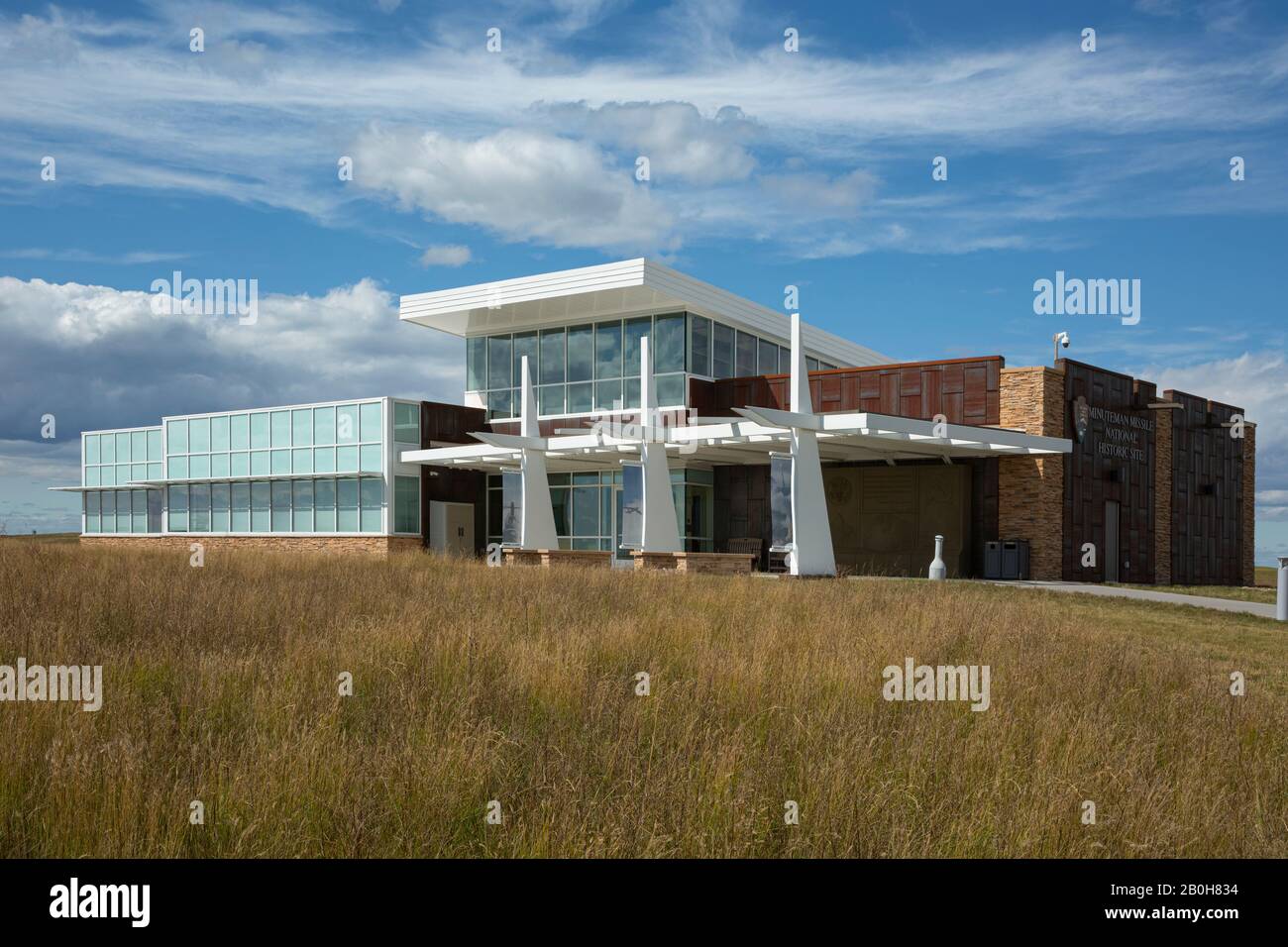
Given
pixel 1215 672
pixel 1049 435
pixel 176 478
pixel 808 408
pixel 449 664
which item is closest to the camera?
pixel 449 664

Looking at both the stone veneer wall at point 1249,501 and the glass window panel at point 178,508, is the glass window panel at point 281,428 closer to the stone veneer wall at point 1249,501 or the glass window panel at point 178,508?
the glass window panel at point 178,508

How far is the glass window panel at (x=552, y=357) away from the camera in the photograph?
111 ft

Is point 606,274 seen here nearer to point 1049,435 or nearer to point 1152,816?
point 1049,435

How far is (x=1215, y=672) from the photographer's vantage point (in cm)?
1036

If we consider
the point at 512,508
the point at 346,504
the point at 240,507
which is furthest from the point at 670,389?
the point at 240,507

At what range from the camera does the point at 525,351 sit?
3497cm

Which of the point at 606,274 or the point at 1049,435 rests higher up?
the point at 606,274

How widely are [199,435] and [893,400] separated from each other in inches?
1067

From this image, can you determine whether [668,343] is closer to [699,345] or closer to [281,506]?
[699,345]

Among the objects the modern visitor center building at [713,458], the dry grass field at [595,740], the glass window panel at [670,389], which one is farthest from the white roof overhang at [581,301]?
the dry grass field at [595,740]

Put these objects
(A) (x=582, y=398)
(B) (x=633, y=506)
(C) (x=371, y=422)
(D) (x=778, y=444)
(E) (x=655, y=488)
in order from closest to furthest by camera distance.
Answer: (E) (x=655, y=488) < (D) (x=778, y=444) < (B) (x=633, y=506) < (A) (x=582, y=398) < (C) (x=371, y=422)
